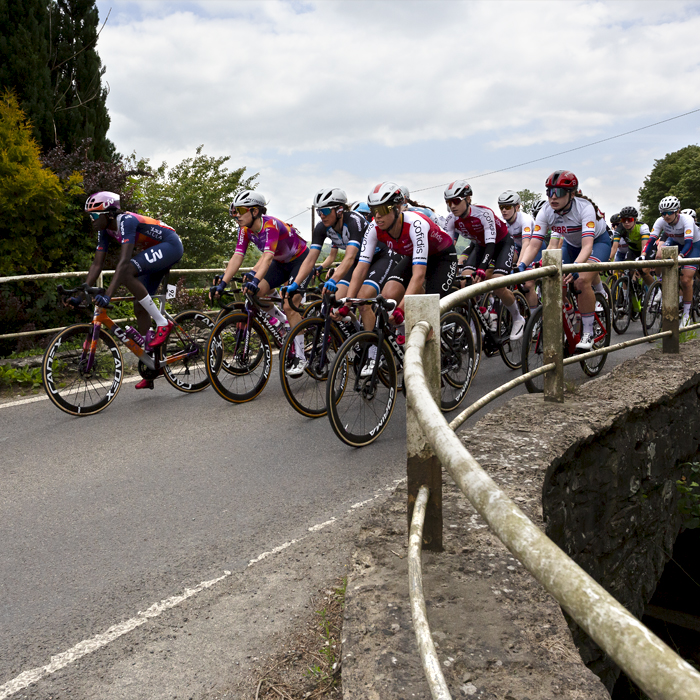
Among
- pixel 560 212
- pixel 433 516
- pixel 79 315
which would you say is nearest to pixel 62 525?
pixel 433 516

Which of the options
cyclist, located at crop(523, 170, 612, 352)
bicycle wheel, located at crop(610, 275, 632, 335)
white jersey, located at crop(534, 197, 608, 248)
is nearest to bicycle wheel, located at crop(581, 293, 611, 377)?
cyclist, located at crop(523, 170, 612, 352)

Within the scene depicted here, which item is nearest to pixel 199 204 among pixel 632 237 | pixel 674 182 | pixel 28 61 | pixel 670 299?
pixel 28 61

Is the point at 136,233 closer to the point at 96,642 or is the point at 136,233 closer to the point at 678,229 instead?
the point at 96,642

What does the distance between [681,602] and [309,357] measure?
24.5ft

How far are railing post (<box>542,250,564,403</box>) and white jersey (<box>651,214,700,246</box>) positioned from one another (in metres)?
8.20

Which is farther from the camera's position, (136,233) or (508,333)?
(508,333)

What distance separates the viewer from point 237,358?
23.7ft

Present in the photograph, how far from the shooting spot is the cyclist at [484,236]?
815 centimetres

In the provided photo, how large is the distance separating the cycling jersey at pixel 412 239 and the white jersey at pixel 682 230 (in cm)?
648

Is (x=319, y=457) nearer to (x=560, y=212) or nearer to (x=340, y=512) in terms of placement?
(x=340, y=512)

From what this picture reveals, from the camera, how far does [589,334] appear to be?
714 centimetres

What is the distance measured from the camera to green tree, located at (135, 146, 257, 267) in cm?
3444

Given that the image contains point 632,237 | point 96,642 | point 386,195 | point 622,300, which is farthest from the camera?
point 632,237

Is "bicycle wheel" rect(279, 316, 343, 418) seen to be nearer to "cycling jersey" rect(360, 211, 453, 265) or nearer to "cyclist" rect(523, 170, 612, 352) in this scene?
"cycling jersey" rect(360, 211, 453, 265)
